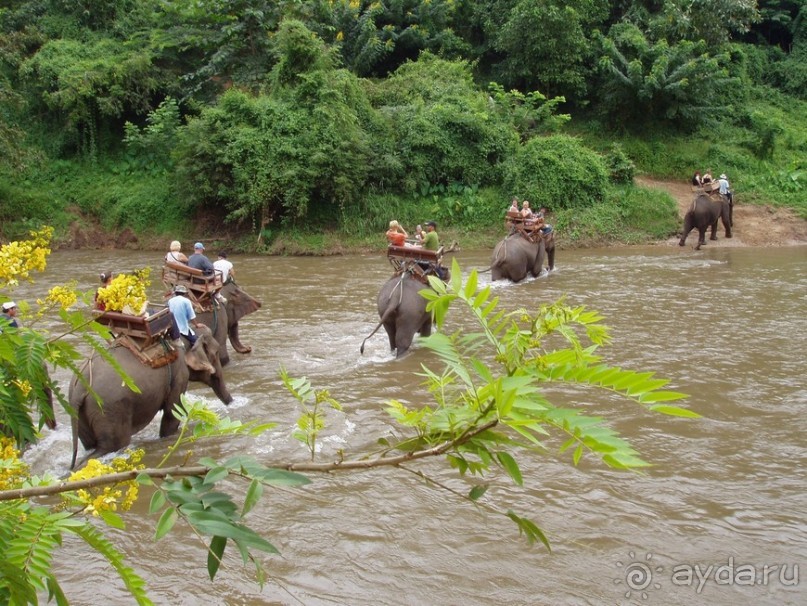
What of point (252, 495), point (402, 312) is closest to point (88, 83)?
point (402, 312)

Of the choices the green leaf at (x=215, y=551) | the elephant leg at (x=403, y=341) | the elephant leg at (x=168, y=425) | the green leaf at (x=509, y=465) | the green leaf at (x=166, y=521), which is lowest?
the elephant leg at (x=168, y=425)

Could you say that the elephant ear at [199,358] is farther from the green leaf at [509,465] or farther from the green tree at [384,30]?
the green tree at [384,30]

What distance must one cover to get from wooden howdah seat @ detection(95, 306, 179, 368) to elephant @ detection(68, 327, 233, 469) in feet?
0.20

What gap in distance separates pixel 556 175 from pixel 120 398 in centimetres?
1824

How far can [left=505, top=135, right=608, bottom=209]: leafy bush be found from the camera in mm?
22797

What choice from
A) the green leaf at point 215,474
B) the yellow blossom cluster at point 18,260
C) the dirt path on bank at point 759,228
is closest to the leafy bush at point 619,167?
the dirt path on bank at point 759,228

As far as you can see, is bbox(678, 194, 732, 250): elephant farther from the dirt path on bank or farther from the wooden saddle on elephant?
the wooden saddle on elephant

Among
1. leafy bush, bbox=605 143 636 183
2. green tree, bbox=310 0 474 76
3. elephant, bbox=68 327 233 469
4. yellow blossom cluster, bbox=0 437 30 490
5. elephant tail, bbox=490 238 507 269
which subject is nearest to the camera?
yellow blossom cluster, bbox=0 437 30 490

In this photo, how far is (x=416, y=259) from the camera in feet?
Result: 35.0

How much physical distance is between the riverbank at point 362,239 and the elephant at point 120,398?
1413cm

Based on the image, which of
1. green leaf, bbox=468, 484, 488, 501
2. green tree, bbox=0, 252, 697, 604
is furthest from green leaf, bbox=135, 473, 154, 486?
green leaf, bbox=468, 484, 488, 501

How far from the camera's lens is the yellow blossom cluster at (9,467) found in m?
2.29

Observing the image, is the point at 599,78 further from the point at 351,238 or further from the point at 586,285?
the point at 586,285

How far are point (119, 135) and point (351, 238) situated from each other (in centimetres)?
1022
